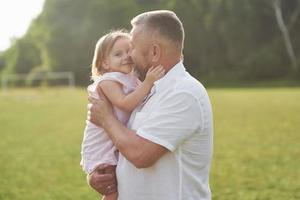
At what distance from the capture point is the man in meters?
2.81

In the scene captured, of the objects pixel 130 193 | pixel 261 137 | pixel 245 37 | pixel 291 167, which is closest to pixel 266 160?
pixel 291 167

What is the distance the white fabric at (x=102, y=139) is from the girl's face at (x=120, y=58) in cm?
5

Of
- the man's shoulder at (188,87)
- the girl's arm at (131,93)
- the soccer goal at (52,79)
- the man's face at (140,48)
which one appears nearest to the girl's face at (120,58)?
the girl's arm at (131,93)

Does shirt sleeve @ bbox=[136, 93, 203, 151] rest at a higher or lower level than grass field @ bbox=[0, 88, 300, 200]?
higher

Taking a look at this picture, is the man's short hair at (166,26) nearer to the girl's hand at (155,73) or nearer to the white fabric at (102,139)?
the girl's hand at (155,73)

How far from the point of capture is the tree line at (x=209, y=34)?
47.8 meters

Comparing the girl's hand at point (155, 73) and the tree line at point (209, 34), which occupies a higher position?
the girl's hand at point (155, 73)

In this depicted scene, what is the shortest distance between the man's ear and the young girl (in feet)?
0.46

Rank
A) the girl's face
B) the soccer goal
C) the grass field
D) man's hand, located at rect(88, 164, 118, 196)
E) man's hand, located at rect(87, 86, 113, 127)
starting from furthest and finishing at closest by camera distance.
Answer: the soccer goal
the grass field
the girl's face
man's hand, located at rect(88, 164, 118, 196)
man's hand, located at rect(87, 86, 113, 127)

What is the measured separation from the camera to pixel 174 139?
281 centimetres

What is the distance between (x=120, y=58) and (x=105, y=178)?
2.20 ft

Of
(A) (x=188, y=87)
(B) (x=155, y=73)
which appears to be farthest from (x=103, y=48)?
(A) (x=188, y=87)

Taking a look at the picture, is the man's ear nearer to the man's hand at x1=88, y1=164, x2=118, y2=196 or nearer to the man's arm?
the man's arm

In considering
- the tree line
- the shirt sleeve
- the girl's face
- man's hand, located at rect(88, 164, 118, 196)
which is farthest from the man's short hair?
the tree line
